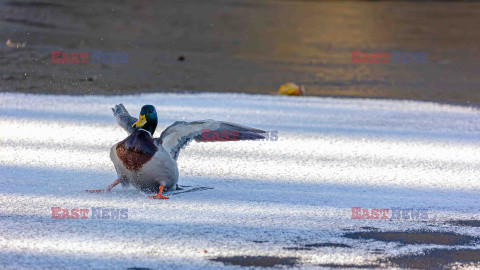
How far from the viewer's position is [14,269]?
9.00 ft

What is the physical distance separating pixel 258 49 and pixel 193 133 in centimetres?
756

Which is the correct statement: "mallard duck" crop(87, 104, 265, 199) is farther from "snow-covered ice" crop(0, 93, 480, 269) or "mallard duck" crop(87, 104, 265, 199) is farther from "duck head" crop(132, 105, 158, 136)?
"snow-covered ice" crop(0, 93, 480, 269)

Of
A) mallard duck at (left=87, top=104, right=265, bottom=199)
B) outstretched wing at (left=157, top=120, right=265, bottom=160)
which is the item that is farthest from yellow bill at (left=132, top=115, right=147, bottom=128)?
outstretched wing at (left=157, top=120, right=265, bottom=160)

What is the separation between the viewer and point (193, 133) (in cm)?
395

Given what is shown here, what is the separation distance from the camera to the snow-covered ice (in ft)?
10.2

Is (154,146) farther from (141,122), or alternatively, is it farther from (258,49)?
(258,49)

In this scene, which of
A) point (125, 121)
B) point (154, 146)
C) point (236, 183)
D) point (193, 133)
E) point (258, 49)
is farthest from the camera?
point (258, 49)

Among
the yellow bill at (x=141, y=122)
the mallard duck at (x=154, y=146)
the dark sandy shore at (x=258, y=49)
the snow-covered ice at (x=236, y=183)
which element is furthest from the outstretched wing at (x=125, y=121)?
the dark sandy shore at (x=258, y=49)

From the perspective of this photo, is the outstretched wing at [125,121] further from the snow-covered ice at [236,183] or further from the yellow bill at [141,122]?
the snow-covered ice at [236,183]

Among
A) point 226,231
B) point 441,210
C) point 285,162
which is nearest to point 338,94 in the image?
point 285,162

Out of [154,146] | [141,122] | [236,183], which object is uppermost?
[141,122]

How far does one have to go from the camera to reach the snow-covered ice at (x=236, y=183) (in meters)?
3.10

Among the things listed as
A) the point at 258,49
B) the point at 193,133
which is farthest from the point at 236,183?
the point at 258,49

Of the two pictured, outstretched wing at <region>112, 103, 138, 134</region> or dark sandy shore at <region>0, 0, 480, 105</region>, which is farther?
dark sandy shore at <region>0, 0, 480, 105</region>
